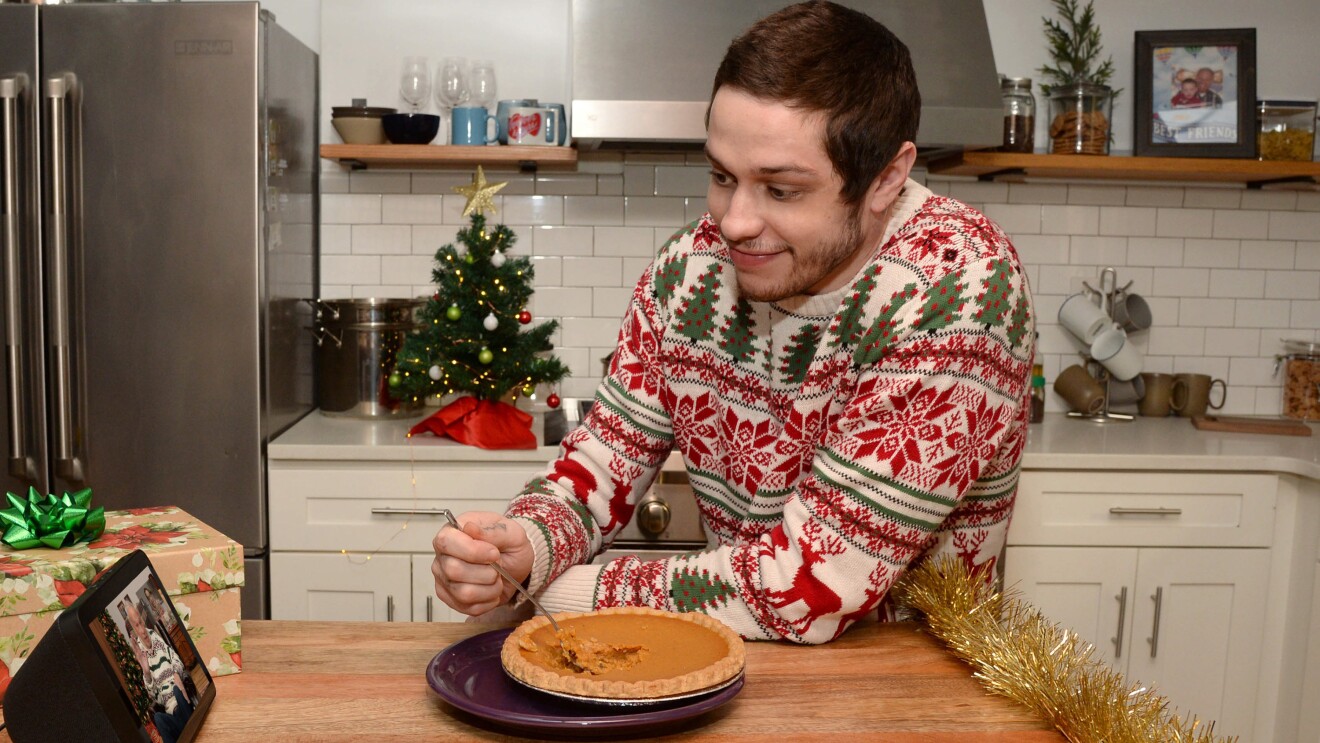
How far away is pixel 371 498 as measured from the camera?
2.60m

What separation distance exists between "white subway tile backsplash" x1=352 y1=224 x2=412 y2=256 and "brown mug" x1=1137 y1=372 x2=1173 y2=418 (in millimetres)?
2027

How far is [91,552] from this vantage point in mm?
1054

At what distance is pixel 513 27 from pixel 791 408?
1.97 m

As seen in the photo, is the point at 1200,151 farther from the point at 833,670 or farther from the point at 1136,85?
the point at 833,670

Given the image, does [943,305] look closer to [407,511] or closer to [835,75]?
[835,75]

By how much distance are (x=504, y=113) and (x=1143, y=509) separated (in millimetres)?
1772

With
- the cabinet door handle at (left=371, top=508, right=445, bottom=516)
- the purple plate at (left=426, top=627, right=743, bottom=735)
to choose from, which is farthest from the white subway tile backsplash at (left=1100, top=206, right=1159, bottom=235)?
the purple plate at (left=426, top=627, right=743, bottom=735)

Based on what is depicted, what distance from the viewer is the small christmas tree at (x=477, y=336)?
107 inches

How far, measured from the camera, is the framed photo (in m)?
3.04

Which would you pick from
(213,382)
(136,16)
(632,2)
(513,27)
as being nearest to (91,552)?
A: (213,382)

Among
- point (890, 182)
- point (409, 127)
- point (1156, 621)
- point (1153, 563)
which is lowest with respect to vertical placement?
point (1156, 621)

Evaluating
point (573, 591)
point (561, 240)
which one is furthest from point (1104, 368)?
point (573, 591)

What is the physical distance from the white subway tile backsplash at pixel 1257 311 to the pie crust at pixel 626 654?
8.84ft

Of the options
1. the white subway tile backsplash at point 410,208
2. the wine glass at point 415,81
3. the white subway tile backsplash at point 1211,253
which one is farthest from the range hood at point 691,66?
the white subway tile backsplash at point 1211,253
